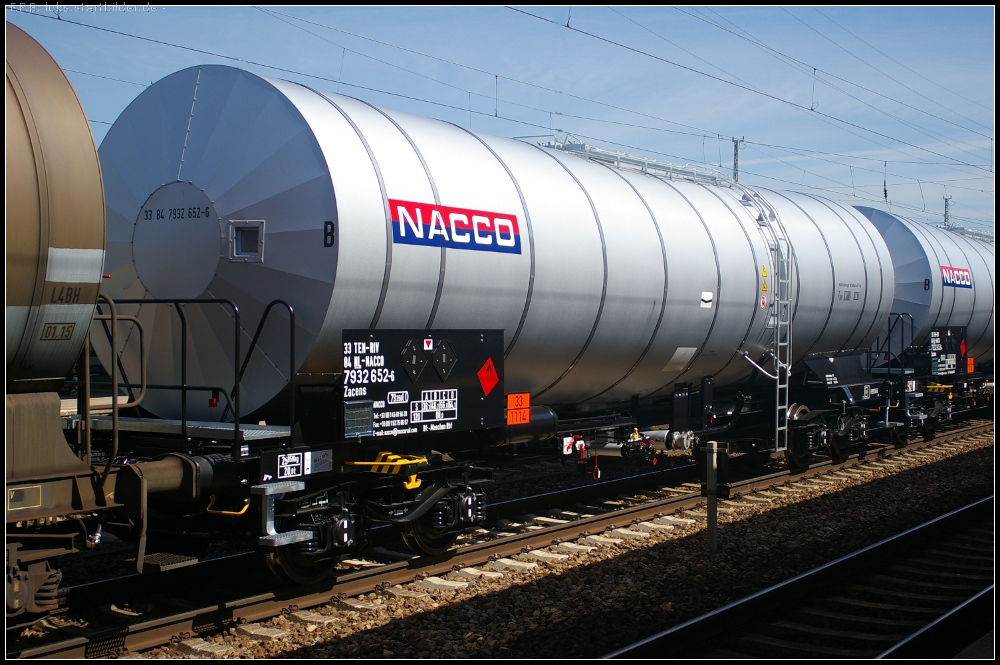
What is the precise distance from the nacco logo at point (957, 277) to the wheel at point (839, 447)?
18.1 ft

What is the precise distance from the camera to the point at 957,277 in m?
20.4

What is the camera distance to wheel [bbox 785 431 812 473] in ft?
49.4

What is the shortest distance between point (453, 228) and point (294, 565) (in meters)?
3.47

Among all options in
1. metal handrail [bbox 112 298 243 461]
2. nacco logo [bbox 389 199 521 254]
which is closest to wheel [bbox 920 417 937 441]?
nacco logo [bbox 389 199 521 254]

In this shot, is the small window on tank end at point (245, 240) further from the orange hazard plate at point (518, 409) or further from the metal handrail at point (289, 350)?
the orange hazard plate at point (518, 409)

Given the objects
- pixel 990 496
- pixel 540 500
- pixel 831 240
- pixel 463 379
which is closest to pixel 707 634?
pixel 463 379

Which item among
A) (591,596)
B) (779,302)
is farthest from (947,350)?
(591,596)

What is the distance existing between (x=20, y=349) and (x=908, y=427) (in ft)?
55.2

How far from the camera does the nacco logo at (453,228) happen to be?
836 centimetres

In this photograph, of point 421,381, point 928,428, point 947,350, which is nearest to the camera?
point 421,381

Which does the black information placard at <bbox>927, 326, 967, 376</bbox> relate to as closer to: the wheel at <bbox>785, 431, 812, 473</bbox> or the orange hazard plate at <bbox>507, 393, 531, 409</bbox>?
the wheel at <bbox>785, 431, 812, 473</bbox>

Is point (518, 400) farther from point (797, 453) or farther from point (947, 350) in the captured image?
point (947, 350)

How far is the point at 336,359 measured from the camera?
8.25 meters

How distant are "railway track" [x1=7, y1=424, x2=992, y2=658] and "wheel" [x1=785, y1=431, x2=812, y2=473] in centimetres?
19
